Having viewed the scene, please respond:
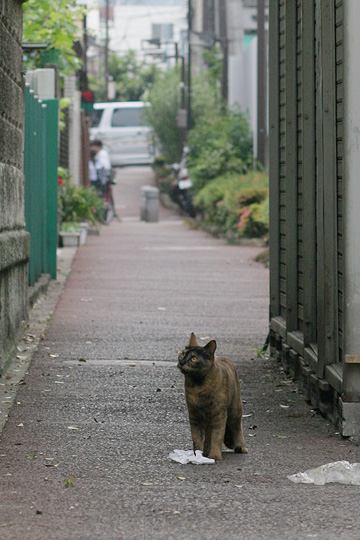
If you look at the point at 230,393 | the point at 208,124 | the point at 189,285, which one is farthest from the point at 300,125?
the point at 208,124

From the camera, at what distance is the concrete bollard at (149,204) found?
1538 inches

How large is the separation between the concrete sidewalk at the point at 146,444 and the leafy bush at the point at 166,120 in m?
33.1

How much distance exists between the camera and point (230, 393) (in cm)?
837

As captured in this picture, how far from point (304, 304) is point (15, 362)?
2.43m

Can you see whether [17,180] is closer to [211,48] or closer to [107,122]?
[107,122]

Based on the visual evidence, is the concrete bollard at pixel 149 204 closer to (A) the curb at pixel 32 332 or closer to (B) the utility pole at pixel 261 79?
(B) the utility pole at pixel 261 79

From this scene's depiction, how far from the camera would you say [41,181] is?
1858 cm

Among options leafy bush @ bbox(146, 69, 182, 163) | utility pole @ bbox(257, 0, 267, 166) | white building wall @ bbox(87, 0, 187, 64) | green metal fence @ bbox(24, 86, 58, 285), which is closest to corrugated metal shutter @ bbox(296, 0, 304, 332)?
green metal fence @ bbox(24, 86, 58, 285)

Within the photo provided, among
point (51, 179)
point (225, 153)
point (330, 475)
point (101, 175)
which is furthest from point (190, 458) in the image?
point (101, 175)

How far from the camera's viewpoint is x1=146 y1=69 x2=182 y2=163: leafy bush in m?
50.3

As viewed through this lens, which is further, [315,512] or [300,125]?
[300,125]

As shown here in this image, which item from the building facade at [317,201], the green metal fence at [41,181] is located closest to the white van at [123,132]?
the green metal fence at [41,181]

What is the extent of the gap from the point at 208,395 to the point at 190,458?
0.33 meters

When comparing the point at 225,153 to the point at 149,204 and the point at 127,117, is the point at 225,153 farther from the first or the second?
the point at 127,117
